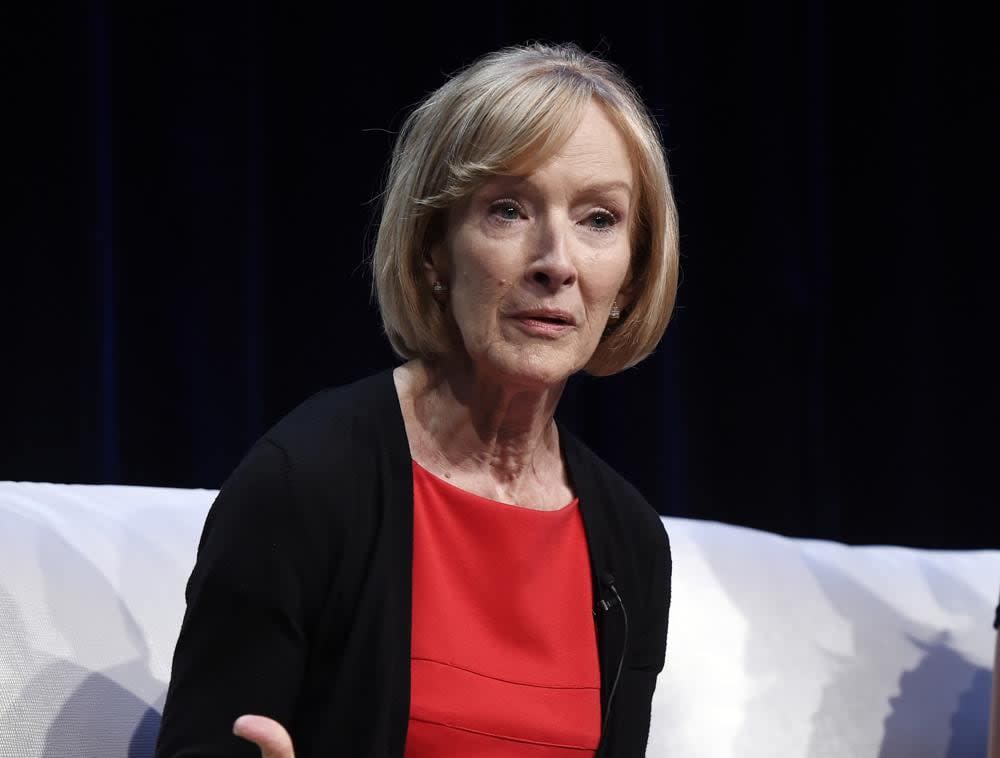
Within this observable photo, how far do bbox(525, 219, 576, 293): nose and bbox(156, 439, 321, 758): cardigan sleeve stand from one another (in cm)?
33

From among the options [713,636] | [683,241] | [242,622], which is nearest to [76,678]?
[242,622]

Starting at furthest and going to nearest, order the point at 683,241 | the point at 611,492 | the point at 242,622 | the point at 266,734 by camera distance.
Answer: the point at 683,241 → the point at 611,492 → the point at 242,622 → the point at 266,734

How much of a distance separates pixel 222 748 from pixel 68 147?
1419mm

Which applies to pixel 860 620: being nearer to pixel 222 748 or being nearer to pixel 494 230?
pixel 494 230

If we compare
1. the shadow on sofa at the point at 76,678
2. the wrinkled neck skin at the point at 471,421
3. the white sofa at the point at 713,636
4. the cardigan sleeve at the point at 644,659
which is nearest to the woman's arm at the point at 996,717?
the white sofa at the point at 713,636

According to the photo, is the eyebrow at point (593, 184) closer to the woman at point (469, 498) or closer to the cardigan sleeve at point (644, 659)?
the woman at point (469, 498)

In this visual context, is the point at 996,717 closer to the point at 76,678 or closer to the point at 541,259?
the point at 541,259

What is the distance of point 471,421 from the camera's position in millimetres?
1372

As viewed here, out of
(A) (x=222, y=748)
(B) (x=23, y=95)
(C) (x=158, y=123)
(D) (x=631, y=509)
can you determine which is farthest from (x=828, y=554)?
(B) (x=23, y=95)

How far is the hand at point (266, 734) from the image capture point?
0.95m

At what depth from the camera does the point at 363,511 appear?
1.23 m

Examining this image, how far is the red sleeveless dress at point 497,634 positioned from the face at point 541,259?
173 millimetres

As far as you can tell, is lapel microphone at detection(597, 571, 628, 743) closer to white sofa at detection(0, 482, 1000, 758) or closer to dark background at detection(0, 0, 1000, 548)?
white sofa at detection(0, 482, 1000, 758)

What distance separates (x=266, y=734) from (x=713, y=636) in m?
0.95
